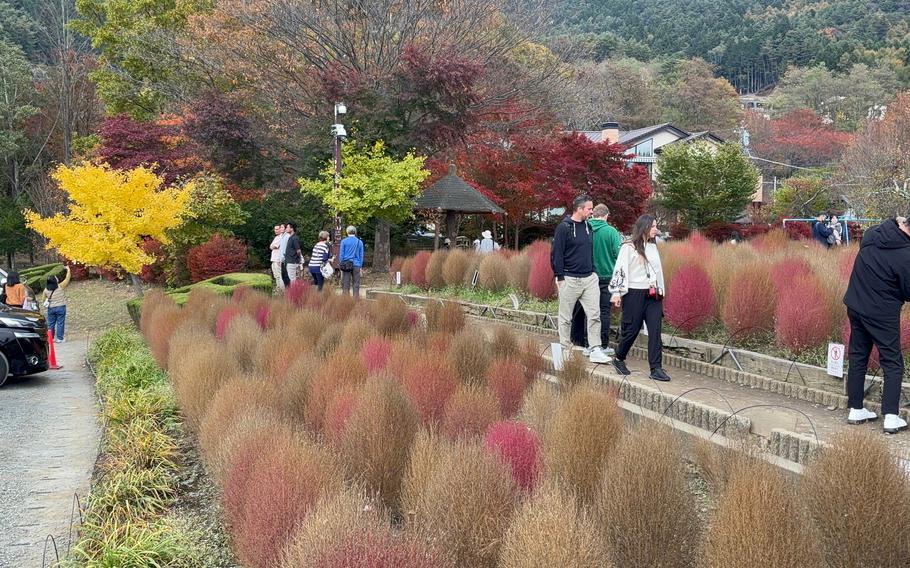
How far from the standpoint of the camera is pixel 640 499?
285cm

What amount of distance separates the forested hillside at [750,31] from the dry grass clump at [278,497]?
270 feet

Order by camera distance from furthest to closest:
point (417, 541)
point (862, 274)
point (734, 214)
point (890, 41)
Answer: point (890, 41)
point (734, 214)
point (862, 274)
point (417, 541)

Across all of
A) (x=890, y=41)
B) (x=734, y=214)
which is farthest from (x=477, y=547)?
(x=890, y=41)

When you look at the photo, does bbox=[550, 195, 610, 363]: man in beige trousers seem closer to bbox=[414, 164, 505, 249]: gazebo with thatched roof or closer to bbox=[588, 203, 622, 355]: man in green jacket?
bbox=[588, 203, 622, 355]: man in green jacket

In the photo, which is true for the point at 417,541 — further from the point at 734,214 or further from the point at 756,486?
the point at 734,214

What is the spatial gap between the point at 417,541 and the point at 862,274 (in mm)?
3802

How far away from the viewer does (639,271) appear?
6.29 m

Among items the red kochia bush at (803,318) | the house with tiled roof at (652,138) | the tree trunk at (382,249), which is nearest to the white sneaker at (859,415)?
the red kochia bush at (803,318)

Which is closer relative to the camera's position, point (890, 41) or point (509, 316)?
point (509, 316)

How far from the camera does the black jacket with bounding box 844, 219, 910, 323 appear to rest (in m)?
4.62

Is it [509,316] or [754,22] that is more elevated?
[754,22]

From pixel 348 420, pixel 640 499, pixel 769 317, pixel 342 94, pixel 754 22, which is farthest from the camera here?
pixel 754 22

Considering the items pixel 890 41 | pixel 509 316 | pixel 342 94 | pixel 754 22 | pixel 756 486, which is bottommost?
pixel 509 316

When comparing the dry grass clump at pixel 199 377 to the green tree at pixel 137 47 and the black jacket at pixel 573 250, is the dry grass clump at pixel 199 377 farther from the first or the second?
the green tree at pixel 137 47
